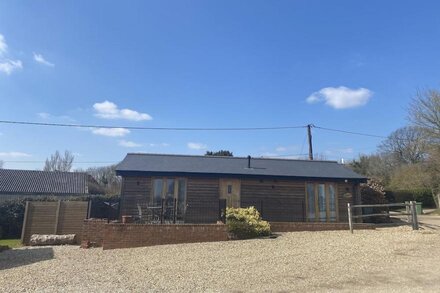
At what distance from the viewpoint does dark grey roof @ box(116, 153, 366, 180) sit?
19.1 metres

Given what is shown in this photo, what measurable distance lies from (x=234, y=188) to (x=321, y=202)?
15.1ft

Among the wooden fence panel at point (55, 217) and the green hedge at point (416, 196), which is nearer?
the wooden fence panel at point (55, 217)

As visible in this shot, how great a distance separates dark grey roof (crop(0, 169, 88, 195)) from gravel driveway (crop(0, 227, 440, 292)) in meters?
23.6

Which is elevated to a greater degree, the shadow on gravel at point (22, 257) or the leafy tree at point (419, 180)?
the leafy tree at point (419, 180)

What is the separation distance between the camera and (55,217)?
17219 mm

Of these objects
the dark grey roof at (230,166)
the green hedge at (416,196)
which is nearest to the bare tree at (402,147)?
the green hedge at (416,196)

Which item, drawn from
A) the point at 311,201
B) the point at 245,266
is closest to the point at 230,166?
the point at 311,201

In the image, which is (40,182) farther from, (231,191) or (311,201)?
(311,201)

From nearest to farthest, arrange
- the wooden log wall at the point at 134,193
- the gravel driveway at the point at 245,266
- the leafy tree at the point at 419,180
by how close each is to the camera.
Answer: the gravel driveway at the point at 245,266
the wooden log wall at the point at 134,193
the leafy tree at the point at 419,180

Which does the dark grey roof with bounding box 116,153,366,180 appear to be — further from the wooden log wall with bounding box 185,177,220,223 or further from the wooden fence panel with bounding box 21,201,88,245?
the wooden fence panel with bounding box 21,201,88,245

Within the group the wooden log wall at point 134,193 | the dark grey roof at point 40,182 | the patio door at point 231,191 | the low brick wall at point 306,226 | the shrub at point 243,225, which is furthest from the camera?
the dark grey roof at point 40,182

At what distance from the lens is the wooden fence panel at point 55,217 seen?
16938 mm

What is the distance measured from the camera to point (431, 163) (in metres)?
34.1

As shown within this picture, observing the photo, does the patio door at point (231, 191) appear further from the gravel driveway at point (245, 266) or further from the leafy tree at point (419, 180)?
the leafy tree at point (419, 180)
